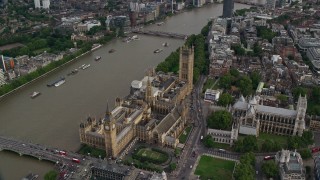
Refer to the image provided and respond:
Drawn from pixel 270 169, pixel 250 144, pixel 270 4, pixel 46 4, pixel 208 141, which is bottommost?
pixel 270 169

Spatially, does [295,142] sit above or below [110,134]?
below

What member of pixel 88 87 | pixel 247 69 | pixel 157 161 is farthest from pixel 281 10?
pixel 157 161

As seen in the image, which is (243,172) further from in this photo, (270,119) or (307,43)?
(307,43)

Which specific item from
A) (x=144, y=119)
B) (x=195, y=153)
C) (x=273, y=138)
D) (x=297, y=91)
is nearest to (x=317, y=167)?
(x=273, y=138)

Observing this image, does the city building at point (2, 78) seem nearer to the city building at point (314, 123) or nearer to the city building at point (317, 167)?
the city building at point (314, 123)

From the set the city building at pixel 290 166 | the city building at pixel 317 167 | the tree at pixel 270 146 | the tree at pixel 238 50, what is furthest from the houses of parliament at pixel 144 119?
the tree at pixel 238 50

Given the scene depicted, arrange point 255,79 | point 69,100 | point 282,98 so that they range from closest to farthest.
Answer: point 282,98, point 69,100, point 255,79
